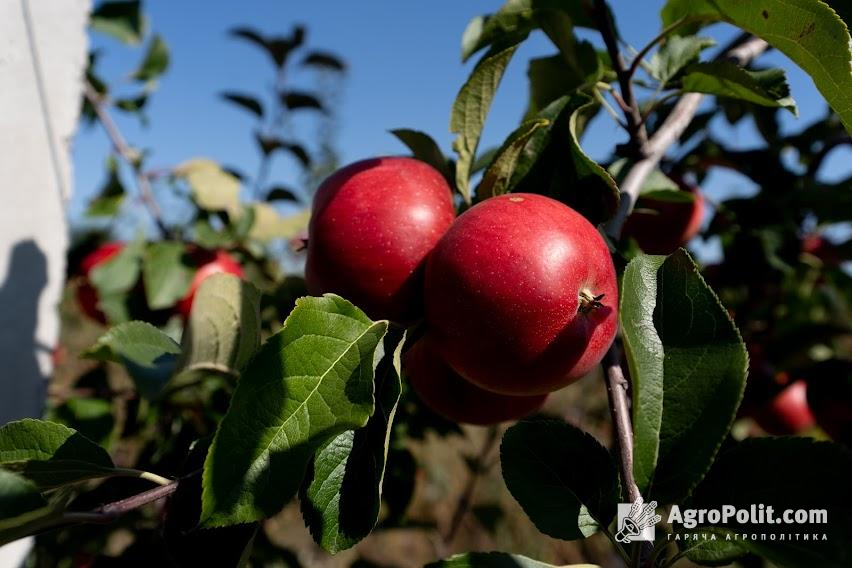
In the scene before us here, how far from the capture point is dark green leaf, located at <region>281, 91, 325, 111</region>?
197 cm

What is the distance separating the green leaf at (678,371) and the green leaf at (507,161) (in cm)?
18

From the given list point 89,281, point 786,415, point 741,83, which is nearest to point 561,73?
point 741,83

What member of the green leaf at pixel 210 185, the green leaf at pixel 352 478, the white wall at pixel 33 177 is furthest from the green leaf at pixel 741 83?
the green leaf at pixel 210 185

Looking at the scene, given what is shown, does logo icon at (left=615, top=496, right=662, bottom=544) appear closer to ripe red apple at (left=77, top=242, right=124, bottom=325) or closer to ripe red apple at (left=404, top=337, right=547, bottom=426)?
ripe red apple at (left=404, top=337, right=547, bottom=426)

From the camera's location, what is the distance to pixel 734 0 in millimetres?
585

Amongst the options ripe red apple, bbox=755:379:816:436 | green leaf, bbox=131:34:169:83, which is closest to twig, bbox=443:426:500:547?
ripe red apple, bbox=755:379:816:436

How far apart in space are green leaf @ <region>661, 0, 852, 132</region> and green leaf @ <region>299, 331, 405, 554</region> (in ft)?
1.36

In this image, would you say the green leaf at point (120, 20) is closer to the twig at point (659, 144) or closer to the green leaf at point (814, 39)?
the twig at point (659, 144)

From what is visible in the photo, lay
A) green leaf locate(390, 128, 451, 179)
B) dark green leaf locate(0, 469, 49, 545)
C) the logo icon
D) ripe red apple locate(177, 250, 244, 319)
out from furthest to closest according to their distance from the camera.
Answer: ripe red apple locate(177, 250, 244, 319), green leaf locate(390, 128, 451, 179), the logo icon, dark green leaf locate(0, 469, 49, 545)

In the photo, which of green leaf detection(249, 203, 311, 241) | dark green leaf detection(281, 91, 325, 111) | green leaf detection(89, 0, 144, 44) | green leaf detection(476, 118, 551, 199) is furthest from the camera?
dark green leaf detection(281, 91, 325, 111)

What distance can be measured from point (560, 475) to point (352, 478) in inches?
7.0

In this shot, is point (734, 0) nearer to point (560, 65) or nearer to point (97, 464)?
point (560, 65)

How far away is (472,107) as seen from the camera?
0.66 m

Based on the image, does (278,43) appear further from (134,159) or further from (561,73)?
Answer: (561,73)
